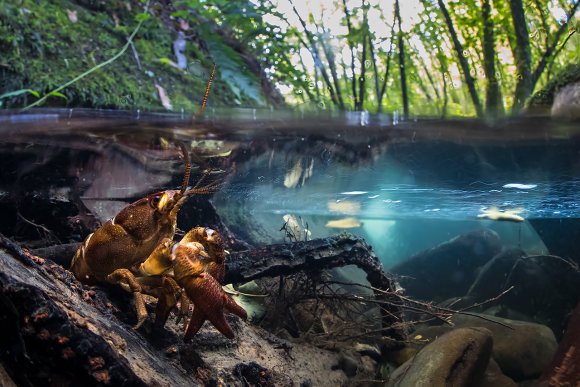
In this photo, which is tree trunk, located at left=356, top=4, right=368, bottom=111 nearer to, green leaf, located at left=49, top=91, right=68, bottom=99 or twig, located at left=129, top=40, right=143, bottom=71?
twig, located at left=129, top=40, right=143, bottom=71

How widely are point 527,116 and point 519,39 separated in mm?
1282

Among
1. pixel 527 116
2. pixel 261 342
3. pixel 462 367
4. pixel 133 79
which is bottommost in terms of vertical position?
pixel 462 367

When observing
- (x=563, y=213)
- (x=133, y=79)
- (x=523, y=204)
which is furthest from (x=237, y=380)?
(x=563, y=213)

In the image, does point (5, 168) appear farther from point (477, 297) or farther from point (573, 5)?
point (477, 297)

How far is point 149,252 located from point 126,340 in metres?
1.23

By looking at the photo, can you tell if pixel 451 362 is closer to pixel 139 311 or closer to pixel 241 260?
pixel 241 260

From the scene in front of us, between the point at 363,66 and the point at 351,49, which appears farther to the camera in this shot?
the point at 351,49

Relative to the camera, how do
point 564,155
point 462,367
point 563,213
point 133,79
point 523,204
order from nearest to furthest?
point 462,367, point 564,155, point 133,79, point 523,204, point 563,213

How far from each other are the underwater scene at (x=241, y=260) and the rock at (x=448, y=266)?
7.93 feet

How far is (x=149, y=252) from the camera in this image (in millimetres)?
3861

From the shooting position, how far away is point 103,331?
2.52m

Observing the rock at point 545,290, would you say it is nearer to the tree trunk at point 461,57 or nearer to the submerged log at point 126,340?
the tree trunk at point 461,57

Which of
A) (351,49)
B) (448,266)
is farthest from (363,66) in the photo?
(448,266)

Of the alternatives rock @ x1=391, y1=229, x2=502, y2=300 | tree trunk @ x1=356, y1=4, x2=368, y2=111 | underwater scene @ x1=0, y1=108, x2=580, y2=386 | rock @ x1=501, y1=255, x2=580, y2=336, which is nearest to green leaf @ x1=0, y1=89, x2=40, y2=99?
underwater scene @ x1=0, y1=108, x2=580, y2=386
